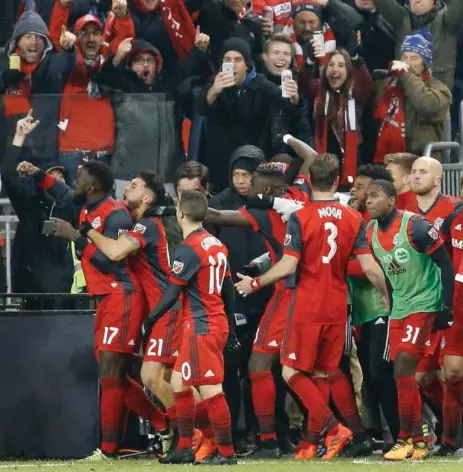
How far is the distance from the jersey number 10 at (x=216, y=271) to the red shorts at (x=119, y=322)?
112cm

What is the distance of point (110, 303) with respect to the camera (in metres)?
12.6

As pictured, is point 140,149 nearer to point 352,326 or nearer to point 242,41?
point 242,41

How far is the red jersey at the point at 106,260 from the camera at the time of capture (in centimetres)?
1252

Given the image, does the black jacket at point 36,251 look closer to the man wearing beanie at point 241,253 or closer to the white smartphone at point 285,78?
the man wearing beanie at point 241,253

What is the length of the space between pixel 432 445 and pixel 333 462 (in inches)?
62.1

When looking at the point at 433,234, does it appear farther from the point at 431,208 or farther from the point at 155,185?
the point at 155,185

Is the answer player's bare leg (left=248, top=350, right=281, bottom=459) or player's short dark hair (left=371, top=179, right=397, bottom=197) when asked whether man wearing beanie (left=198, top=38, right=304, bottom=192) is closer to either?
player's short dark hair (left=371, top=179, right=397, bottom=197)

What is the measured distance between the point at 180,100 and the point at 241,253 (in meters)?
2.33

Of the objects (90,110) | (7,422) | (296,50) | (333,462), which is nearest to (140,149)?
(90,110)

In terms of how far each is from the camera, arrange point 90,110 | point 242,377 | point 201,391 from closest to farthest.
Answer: point 201,391
point 242,377
point 90,110

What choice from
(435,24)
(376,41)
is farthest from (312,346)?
(376,41)

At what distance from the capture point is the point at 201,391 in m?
11.6

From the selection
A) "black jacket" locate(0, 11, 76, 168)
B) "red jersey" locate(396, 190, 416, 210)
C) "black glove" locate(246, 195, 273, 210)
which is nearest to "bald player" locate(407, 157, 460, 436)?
"red jersey" locate(396, 190, 416, 210)

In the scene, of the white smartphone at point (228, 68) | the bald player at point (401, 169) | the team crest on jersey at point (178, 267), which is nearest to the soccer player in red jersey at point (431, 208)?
the bald player at point (401, 169)
